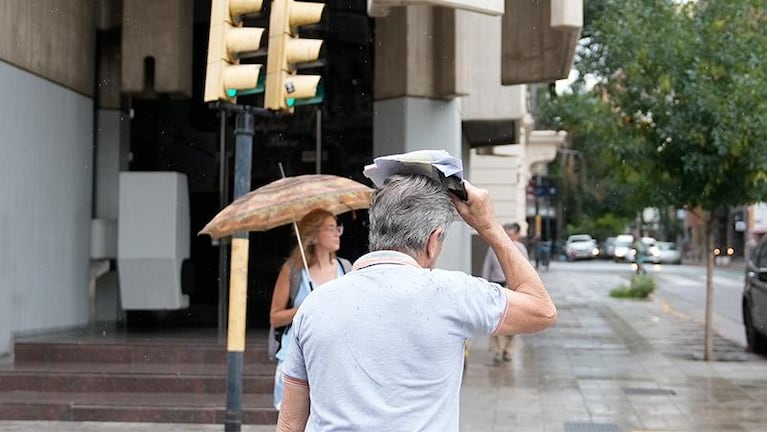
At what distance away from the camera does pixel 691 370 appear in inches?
557

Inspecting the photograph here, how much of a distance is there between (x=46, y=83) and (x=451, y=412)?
36.2 feet

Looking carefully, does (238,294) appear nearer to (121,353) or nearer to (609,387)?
(121,353)

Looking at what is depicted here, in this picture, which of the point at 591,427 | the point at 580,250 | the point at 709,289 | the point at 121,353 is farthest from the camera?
the point at 580,250

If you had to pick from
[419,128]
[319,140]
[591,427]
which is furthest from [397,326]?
[319,140]

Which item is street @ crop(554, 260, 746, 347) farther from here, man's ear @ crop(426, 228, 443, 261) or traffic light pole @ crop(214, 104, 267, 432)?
man's ear @ crop(426, 228, 443, 261)

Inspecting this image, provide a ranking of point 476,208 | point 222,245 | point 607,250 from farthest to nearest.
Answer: point 607,250, point 222,245, point 476,208

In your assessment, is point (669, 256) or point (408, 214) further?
point (669, 256)

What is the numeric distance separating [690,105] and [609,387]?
13.7ft

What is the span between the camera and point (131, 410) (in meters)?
10.1

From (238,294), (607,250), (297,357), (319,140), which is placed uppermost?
(319,140)

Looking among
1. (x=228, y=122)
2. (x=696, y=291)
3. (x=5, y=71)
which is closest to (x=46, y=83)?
(x=5, y=71)

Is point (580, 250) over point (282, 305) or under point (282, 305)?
under

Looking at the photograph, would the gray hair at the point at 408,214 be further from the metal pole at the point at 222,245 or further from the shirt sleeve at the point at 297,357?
the metal pole at the point at 222,245

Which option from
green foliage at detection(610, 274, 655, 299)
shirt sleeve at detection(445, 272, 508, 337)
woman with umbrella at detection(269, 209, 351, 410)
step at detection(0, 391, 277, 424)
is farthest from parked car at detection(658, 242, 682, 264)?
shirt sleeve at detection(445, 272, 508, 337)
